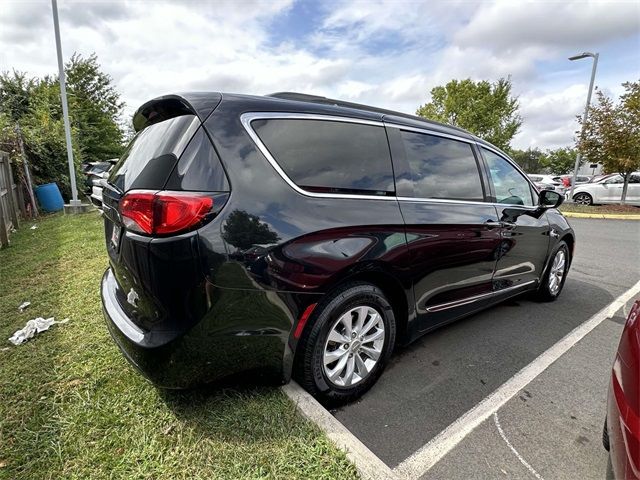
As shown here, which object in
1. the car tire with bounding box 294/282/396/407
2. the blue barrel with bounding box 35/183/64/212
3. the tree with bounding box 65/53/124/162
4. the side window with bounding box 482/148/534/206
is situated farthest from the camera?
the tree with bounding box 65/53/124/162

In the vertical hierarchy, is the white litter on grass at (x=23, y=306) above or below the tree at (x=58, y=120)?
below

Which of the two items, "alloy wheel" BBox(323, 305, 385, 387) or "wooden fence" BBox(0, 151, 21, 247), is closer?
"alloy wheel" BBox(323, 305, 385, 387)

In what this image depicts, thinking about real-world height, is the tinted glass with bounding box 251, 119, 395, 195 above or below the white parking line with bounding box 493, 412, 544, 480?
above

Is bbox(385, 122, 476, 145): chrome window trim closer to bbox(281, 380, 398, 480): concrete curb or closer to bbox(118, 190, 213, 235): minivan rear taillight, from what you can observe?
bbox(118, 190, 213, 235): minivan rear taillight

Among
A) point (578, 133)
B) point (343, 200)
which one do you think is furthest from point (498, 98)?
point (343, 200)

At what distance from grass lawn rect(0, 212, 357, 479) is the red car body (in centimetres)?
105

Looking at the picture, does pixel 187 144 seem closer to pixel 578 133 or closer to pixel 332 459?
pixel 332 459

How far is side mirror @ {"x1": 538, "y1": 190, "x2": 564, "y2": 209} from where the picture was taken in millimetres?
3846

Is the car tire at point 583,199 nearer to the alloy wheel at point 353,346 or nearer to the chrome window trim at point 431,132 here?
the chrome window trim at point 431,132

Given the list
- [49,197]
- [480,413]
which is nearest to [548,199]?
[480,413]

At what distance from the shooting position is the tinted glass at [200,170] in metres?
1.81

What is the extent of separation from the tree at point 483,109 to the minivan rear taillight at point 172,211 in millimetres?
25785

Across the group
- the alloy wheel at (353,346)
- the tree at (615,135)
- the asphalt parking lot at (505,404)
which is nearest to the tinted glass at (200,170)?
the alloy wheel at (353,346)

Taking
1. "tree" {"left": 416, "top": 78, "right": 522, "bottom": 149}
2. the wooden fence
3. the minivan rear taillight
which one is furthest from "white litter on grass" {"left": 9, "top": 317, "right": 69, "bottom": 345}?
"tree" {"left": 416, "top": 78, "right": 522, "bottom": 149}
